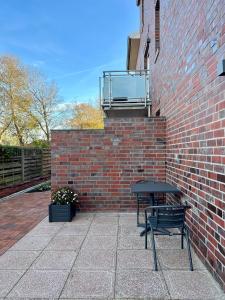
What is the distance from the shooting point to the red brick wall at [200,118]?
8.21 feet

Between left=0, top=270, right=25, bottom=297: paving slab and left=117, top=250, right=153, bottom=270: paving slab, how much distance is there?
1137mm

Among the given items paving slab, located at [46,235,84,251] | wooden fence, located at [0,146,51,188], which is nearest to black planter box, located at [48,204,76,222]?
paving slab, located at [46,235,84,251]

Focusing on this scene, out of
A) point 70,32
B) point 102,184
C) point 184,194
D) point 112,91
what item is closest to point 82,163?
point 102,184

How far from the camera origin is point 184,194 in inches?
154

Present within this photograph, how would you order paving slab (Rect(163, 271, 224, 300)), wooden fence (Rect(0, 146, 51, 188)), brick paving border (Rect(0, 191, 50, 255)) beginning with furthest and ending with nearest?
wooden fence (Rect(0, 146, 51, 188)) → brick paving border (Rect(0, 191, 50, 255)) → paving slab (Rect(163, 271, 224, 300))

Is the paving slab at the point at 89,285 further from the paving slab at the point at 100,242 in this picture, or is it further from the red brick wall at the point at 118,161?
the red brick wall at the point at 118,161

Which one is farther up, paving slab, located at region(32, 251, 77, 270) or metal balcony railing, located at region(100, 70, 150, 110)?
metal balcony railing, located at region(100, 70, 150, 110)

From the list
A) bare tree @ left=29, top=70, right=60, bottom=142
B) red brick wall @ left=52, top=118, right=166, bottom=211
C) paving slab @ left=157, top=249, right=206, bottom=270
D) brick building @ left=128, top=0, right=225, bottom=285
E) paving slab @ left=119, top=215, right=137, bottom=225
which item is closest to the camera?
brick building @ left=128, top=0, right=225, bottom=285

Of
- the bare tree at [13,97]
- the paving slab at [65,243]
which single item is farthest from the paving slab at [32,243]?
the bare tree at [13,97]

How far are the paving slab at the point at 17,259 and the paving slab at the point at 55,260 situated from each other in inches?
4.0

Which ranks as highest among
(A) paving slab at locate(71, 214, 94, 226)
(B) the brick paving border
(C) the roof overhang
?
(C) the roof overhang

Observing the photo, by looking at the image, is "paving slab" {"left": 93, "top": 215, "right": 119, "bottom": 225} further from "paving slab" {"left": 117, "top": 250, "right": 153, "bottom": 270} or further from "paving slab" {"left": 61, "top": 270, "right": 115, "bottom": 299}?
"paving slab" {"left": 61, "top": 270, "right": 115, "bottom": 299}

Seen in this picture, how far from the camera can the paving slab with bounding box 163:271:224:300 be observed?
7.82 ft

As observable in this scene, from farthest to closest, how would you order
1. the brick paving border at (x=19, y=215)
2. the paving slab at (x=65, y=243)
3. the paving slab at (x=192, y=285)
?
the brick paving border at (x=19, y=215)
the paving slab at (x=65, y=243)
the paving slab at (x=192, y=285)
